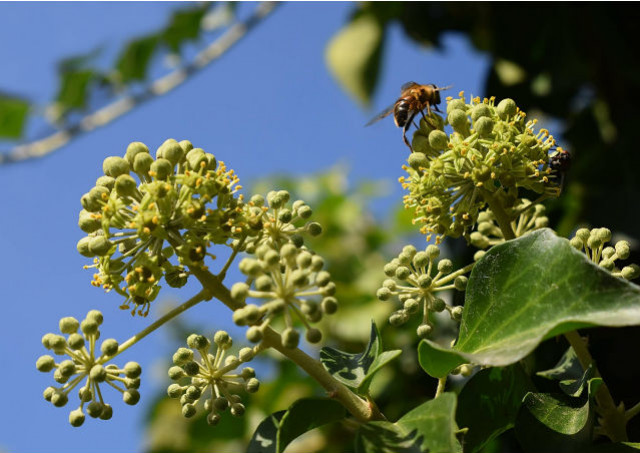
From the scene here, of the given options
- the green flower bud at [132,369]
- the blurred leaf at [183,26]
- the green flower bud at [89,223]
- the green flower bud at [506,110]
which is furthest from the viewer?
the blurred leaf at [183,26]

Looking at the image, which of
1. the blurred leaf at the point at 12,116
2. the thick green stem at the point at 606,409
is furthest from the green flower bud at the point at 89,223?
the blurred leaf at the point at 12,116

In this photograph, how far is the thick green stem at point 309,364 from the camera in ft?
5.93

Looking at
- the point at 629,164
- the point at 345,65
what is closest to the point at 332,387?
the point at 629,164

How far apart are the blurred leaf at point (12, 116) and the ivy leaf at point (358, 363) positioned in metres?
5.63

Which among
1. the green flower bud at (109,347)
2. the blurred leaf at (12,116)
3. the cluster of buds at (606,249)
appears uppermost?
the blurred leaf at (12,116)

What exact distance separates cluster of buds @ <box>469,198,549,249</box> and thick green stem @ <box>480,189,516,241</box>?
0.02 m

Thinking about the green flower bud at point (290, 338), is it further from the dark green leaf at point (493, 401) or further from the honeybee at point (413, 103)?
the honeybee at point (413, 103)

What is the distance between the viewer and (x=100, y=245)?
1942 millimetres

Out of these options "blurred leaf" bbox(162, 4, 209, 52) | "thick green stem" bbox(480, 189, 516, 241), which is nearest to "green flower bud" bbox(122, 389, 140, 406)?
"thick green stem" bbox(480, 189, 516, 241)

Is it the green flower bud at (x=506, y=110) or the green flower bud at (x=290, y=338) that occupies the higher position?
the green flower bud at (x=506, y=110)

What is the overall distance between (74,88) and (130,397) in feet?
17.5

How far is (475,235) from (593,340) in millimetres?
1815

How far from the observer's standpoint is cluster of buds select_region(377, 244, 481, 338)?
221 cm

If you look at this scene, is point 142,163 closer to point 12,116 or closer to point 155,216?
point 155,216
